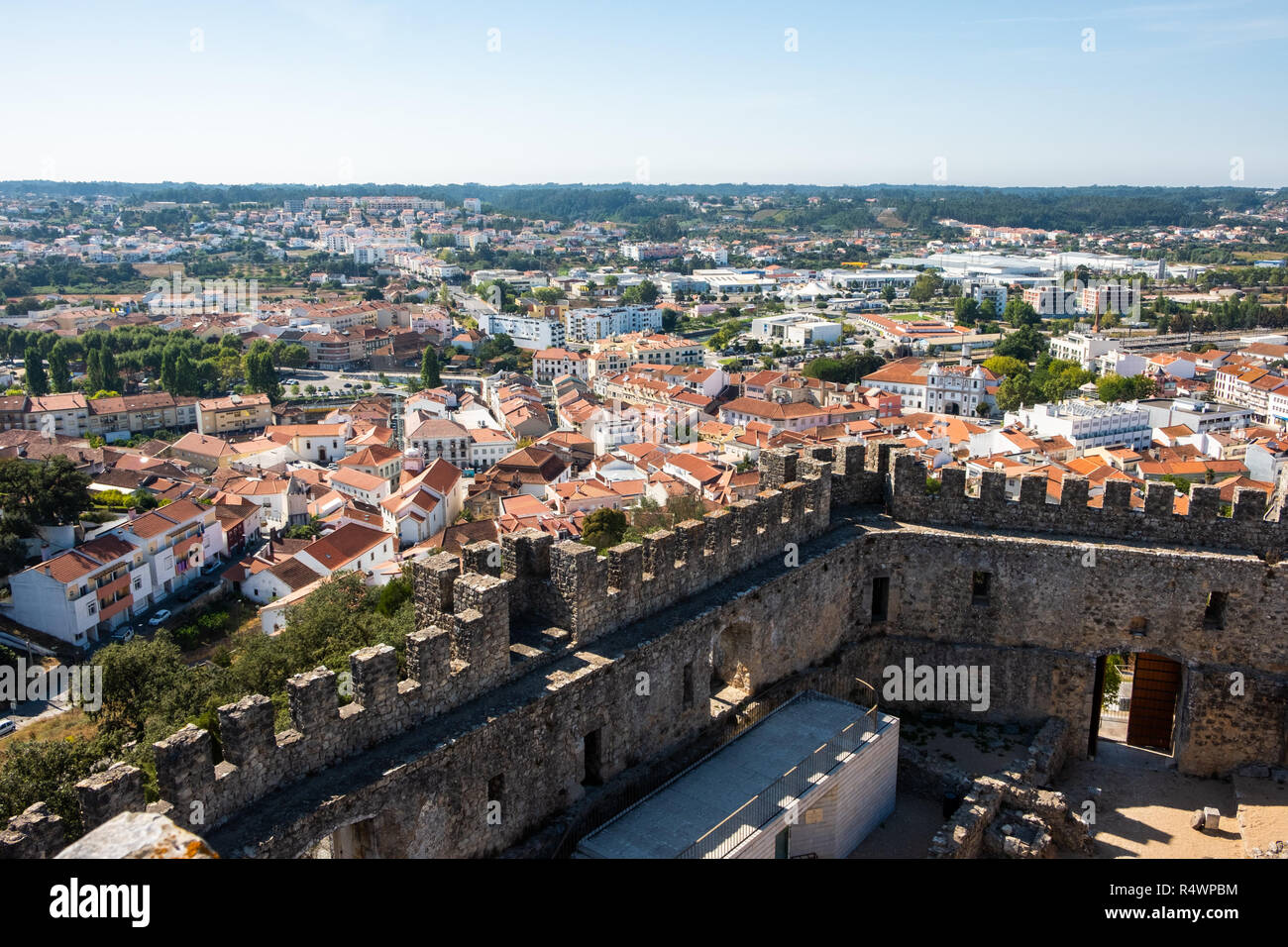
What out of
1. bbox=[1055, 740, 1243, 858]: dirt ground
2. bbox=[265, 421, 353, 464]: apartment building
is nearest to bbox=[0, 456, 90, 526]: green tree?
bbox=[265, 421, 353, 464]: apartment building

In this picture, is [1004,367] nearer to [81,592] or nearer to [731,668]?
[81,592]

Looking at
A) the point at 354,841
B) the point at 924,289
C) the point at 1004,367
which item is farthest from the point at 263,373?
the point at 924,289

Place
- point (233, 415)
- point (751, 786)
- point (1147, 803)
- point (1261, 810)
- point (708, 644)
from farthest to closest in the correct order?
point (233, 415) → point (1147, 803) → point (1261, 810) → point (708, 644) → point (751, 786)

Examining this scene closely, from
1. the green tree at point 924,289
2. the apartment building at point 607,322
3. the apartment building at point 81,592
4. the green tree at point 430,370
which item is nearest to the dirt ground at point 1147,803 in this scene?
the apartment building at point 81,592

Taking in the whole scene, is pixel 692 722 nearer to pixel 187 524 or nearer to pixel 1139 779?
pixel 1139 779

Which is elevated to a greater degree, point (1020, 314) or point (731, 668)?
point (1020, 314)
